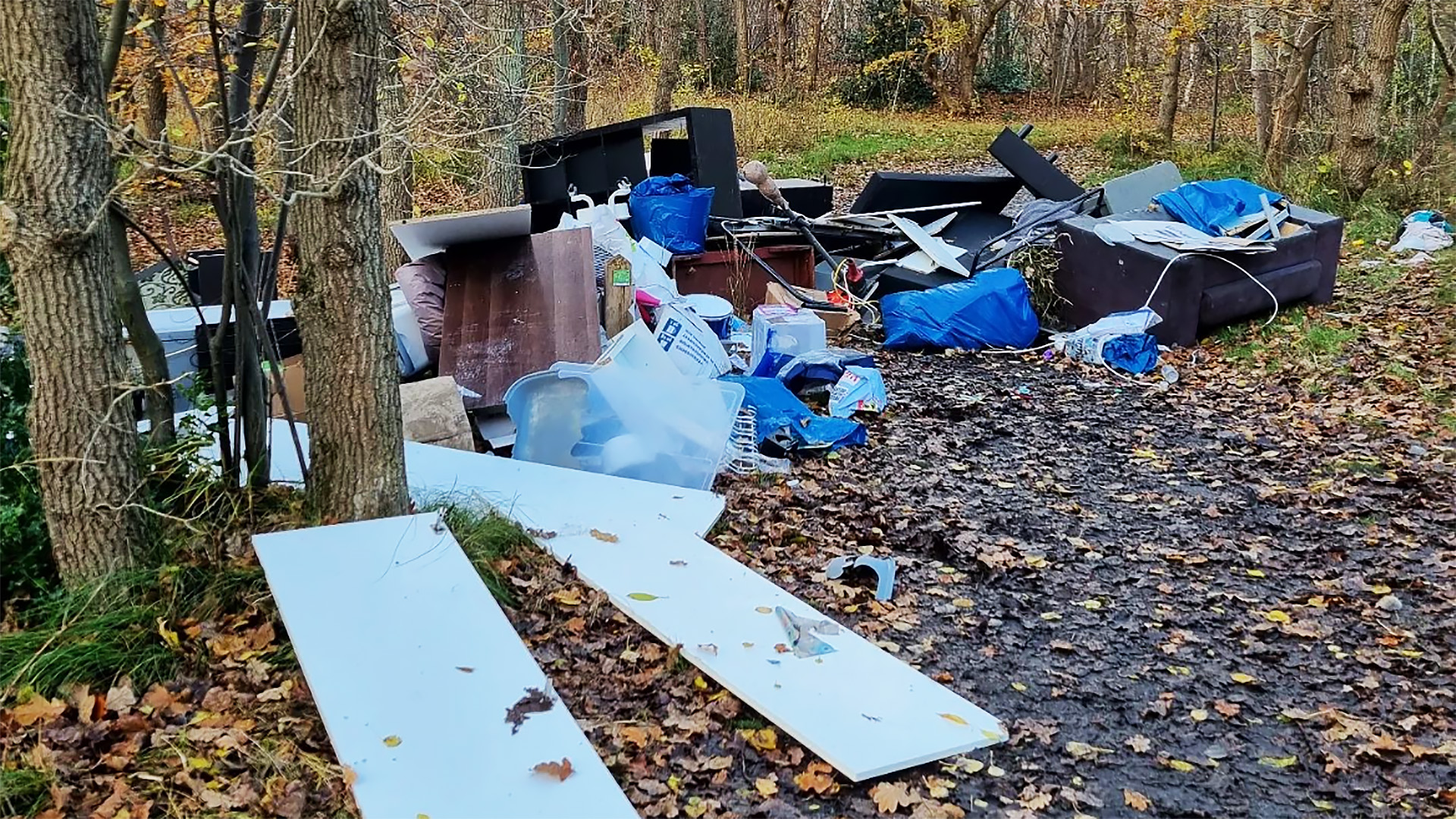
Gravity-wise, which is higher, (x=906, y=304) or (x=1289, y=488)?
(x=906, y=304)

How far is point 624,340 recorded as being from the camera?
5.42m

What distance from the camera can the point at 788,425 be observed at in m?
5.85

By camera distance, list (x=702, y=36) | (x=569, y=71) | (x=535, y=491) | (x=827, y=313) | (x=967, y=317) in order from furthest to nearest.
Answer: (x=702, y=36) → (x=569, y=71) → (x=827, y=313) → (x=967, y=317) → (x=535, y=491)

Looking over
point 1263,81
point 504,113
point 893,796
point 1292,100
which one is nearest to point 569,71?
point 504,113

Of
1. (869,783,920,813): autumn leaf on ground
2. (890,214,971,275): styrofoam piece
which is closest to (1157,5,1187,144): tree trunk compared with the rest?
(890,214,971,275): styrofoam piece

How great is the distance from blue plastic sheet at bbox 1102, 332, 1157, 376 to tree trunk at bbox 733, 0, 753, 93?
13977 millimetres

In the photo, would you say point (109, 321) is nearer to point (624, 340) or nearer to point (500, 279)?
point (624, 340)

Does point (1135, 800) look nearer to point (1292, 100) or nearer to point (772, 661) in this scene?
point (772, 661)

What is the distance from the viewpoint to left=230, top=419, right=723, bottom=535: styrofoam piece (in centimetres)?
446

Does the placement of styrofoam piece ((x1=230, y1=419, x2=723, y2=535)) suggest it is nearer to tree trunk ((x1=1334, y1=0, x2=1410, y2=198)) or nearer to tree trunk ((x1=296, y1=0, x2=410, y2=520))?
tree trunk ((x1=296, y1=0, x2=410, y2=520))

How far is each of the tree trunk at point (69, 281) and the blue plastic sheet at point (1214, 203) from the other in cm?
706

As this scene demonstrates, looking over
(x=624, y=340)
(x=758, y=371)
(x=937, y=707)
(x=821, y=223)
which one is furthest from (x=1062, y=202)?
(x=937, y=707)

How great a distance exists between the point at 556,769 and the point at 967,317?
5813 mm

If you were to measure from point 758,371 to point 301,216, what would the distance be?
341cm
